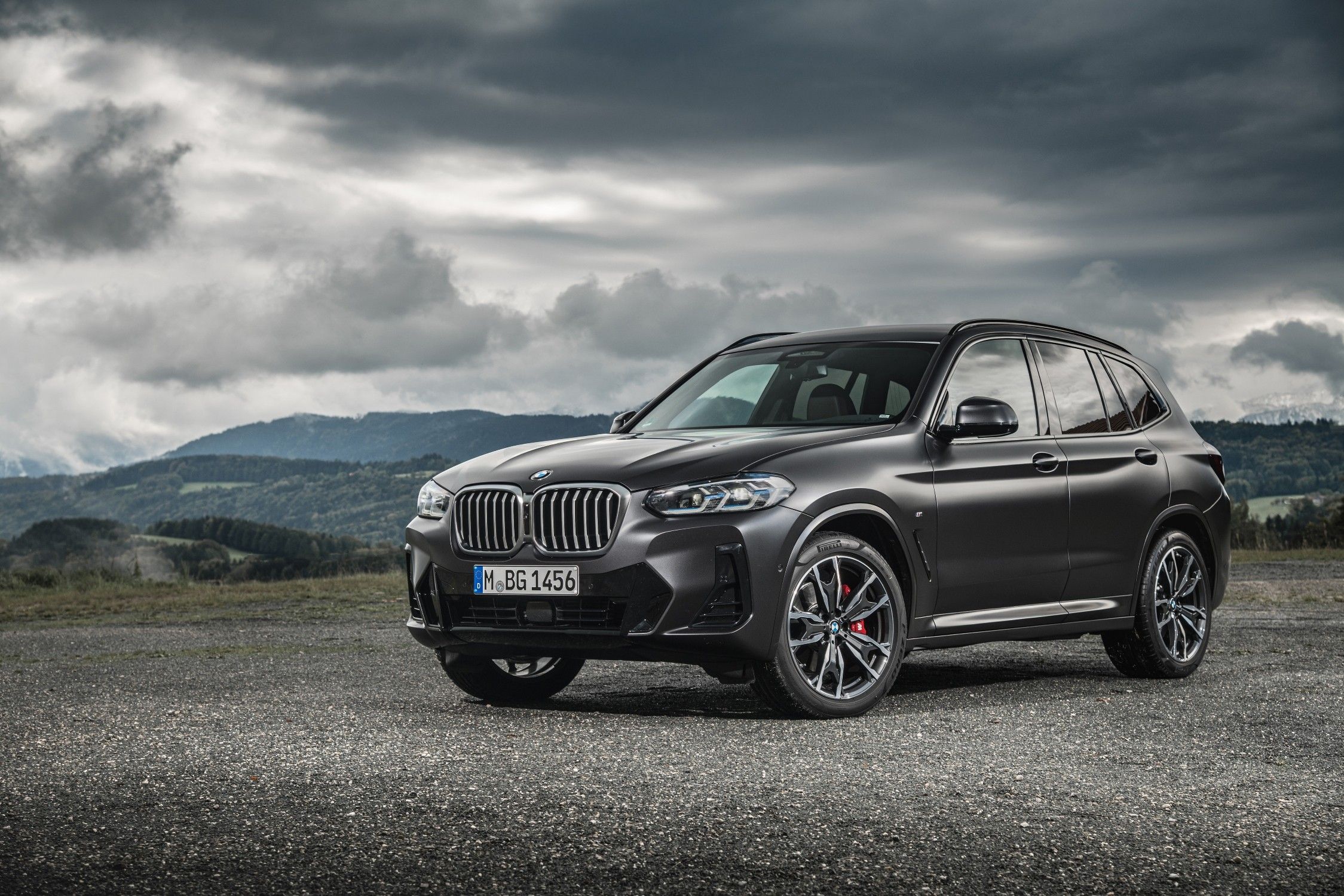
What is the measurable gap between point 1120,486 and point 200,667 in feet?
19.2

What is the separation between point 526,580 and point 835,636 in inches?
56.4

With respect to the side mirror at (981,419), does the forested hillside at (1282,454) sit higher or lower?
lower

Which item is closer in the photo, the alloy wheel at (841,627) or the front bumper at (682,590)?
the front bumper at (682,590)

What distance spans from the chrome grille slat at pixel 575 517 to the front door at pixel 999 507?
1722mm

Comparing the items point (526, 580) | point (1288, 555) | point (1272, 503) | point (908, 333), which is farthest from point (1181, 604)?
point (1272, 503)

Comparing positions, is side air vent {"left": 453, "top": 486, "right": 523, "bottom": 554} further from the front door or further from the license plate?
the front door

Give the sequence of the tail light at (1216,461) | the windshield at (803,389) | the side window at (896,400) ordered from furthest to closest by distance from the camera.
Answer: the tail light at (1216,461) < the windshield at (803,389) < the side window at (896,400)

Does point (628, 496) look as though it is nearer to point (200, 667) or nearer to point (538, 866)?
point (538, 866)

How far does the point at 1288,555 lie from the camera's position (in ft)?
83.9

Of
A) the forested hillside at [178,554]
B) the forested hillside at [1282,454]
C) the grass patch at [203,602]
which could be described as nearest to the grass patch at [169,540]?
the forested hillside at [178,554]

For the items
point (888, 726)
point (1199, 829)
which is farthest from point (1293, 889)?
point (888, 726)

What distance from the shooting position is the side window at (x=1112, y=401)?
28.0ft

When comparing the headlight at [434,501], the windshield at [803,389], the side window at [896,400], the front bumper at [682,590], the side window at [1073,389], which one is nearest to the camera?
the front bumper at [682,590]

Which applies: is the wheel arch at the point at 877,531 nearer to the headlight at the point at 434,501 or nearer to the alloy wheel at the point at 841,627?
the alloy wheel at the point at 841,627
